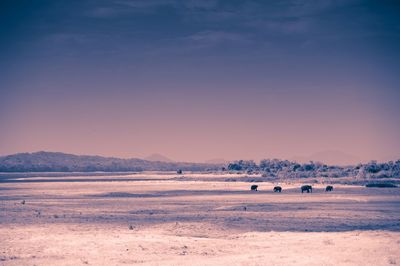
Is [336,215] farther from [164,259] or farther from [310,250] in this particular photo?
[164,259]

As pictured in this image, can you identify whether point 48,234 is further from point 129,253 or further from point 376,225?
point 376,225

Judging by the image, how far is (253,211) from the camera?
101 ft

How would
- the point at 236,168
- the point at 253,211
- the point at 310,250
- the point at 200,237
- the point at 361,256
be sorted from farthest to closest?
1. the point at 236,168
2. the point at 253,211
3. the point at 200,237
4. the point at 310,250
5. the point at 361,256

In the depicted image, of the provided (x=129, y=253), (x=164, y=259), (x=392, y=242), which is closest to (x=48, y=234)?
(x=129, y=253)

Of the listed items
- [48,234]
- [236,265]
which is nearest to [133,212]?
[48,234]

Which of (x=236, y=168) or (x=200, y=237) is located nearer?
(x=200, y=237)

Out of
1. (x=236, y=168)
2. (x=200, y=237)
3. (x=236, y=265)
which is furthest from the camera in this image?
(x=236, y=168)

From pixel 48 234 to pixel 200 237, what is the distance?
6.59m

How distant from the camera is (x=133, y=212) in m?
31.3

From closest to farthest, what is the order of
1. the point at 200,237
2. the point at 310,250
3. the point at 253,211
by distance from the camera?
the point at 310,250, the point at 200,237, the point at 253,211

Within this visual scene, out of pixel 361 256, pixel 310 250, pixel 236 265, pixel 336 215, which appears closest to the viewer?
pixel 236 265

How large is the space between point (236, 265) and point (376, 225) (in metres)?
11.1

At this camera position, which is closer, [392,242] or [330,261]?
[330,261]

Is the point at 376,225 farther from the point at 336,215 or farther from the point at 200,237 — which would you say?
the point at 200,237
